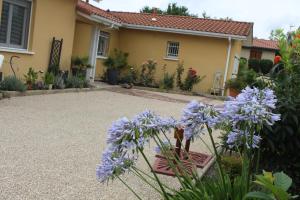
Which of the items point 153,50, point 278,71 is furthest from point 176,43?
point 278,71

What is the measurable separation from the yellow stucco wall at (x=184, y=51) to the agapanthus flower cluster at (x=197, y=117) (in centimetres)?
1858

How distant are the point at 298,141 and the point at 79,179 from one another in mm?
2551

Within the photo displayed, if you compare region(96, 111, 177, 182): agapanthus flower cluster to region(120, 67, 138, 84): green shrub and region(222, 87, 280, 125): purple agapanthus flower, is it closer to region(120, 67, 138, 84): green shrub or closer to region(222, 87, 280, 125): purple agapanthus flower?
region(222, 87, 280, 125): purple agapanthus flower

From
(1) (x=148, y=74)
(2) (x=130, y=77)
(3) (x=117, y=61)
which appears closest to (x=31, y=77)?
(3) (x=117, y=61)

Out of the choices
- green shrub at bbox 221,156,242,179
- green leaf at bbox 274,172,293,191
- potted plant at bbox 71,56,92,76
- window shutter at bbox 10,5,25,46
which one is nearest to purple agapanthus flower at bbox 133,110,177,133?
green leaf at bbox 274,172,293,191

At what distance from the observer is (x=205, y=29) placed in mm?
21297

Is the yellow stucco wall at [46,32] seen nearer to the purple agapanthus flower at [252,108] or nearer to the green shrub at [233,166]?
the green shrub at [233,166]

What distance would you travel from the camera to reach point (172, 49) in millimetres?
22250

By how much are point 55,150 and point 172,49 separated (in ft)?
53.4

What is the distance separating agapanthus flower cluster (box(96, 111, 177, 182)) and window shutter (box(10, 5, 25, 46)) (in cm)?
1208

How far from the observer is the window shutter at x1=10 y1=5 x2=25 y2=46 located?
13.9m

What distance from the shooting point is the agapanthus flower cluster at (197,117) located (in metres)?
2.67

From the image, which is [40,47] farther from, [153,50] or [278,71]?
[278,71]

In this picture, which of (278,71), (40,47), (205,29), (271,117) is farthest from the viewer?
(205,29)
